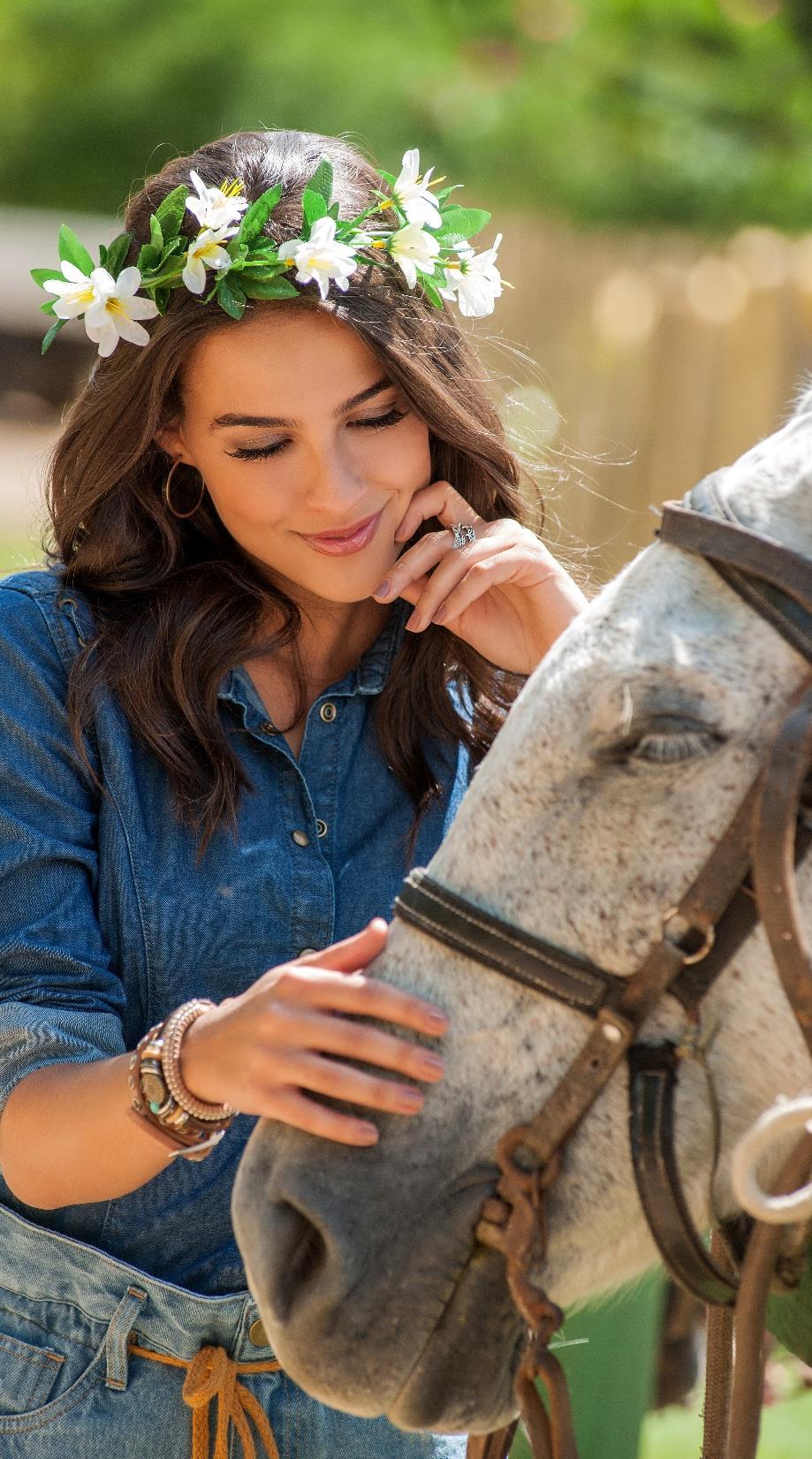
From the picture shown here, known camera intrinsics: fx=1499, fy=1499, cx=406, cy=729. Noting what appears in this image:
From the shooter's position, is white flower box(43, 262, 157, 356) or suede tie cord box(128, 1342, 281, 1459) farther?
white flower box(43, 262, 157, 356)

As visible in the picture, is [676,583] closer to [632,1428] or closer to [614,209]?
[632,1428]

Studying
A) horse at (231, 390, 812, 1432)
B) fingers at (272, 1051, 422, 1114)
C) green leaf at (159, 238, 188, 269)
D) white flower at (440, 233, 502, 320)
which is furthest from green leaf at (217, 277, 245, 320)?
fingers at (272, 1051, 422, 1114)

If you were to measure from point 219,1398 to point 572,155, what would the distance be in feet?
31.7

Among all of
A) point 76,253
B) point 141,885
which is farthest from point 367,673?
point 76,253

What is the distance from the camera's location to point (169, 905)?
75.3 inches

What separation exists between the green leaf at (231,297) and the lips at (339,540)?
0.30 m

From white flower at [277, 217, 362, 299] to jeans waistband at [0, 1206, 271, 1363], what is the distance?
126 cm

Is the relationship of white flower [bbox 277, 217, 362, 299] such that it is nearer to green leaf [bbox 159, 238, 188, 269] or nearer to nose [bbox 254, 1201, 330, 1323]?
green leaf [bbox 159, 238, 188, 269]

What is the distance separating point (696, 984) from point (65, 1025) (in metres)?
0.75

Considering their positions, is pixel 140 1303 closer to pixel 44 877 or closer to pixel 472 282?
pixel 44 877

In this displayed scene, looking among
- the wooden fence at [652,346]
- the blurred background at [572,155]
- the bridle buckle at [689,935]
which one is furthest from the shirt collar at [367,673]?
the wooden fence at [652,346]

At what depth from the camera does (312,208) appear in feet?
6.70

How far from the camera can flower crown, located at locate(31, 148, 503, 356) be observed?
1.99m

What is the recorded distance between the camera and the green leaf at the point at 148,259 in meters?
2.08
